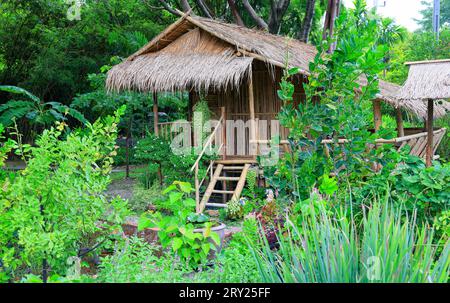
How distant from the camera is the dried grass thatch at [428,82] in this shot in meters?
8.64

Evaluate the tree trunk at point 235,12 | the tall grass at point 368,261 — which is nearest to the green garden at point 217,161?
the tall grass at point 368,261

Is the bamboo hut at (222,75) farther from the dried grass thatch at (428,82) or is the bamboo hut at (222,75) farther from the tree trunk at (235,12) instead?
the tree trunk at (235,12)

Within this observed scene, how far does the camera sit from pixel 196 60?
31.2 feet

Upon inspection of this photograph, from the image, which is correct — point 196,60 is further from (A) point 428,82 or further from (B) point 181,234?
(B) point 181,234

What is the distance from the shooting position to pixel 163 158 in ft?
30.9

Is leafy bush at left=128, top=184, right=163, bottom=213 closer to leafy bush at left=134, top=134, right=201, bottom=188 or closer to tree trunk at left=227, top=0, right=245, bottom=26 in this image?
leafy bush at left=134, top=134, right=201, bottom=188

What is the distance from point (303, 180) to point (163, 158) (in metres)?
5.52

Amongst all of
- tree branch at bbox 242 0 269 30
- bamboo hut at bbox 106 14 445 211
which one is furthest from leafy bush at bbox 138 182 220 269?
tree branch at bbox 242 0 269 30

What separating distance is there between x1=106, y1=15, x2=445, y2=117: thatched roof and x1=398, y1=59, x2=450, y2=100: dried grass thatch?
68cm

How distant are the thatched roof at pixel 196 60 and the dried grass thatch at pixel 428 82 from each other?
0.68 meters

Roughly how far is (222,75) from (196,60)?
3.48 feet

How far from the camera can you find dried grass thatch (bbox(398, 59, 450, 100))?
8.64m

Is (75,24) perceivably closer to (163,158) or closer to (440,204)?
(163,158)
